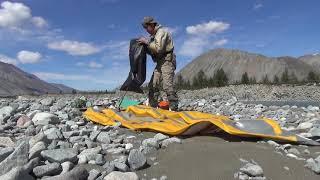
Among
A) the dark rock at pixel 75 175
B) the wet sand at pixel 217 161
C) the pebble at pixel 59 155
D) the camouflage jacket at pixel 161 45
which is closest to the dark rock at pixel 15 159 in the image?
the pebble at pixel 59 155

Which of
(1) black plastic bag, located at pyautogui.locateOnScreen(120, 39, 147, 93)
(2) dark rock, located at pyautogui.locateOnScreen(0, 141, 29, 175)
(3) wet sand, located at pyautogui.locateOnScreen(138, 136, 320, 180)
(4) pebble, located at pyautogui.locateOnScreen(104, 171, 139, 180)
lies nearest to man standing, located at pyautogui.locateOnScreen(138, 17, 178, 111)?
(1) black plastic bag, located at pyautogui.locateOnScreen(120, 39, 147, 93)

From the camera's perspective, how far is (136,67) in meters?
10.8

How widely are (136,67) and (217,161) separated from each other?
18.8ft

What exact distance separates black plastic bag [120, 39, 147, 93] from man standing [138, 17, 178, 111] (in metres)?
0.20

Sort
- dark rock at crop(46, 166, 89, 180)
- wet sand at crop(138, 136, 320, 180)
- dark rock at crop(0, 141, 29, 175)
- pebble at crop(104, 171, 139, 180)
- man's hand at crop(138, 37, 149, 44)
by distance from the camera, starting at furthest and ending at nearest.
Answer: man's hand at crop(138, 37, 149, 44), wet sand at crop(138, 136, 320, 180), dark rock at crop(0, 141, 29, 175), pebble at crop(104, 171, 139, 180), dark rock at crop(46, 166, 89, 180)

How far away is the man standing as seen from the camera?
34.2 ft

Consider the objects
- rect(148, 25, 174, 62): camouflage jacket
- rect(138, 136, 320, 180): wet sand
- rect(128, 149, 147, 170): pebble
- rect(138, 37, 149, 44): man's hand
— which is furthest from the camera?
rect(138, 37, 149, 44): man's hand

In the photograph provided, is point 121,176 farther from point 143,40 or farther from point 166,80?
point 143,40

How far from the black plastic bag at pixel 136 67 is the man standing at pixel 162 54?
0.65 ft

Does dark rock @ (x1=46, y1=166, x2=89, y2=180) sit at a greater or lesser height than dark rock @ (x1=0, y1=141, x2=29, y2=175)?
lesser

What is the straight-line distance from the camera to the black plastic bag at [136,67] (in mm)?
10695

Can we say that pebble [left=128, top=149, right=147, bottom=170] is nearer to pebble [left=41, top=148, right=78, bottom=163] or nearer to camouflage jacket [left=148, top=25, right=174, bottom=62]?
pebble [left=41, top=148, right=78, bottom=163]

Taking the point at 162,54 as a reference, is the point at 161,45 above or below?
above

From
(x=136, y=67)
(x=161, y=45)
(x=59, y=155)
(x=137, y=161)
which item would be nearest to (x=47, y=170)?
(x=59, y=155)
